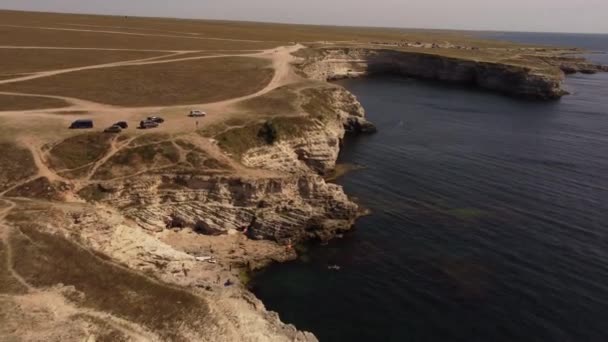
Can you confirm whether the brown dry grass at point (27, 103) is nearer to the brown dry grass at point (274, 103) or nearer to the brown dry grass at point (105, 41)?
the brown dry grass at point (274, 103)

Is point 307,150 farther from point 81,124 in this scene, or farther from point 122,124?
point 81,124

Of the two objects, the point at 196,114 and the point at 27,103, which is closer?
the point at 196,114

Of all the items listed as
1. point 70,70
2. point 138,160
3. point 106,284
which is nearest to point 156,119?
point 138,160

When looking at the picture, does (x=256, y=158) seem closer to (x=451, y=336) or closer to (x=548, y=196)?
(x=451, y=336)

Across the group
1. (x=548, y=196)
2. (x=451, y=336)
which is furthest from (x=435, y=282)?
(x=548, y=196)

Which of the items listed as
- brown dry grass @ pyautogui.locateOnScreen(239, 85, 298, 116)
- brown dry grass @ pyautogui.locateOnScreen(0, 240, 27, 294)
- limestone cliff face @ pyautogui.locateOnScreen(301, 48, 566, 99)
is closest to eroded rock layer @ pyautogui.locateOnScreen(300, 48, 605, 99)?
limestone cliff face @ pyautogui.locateOnScreen(301, 48, 566, 99)

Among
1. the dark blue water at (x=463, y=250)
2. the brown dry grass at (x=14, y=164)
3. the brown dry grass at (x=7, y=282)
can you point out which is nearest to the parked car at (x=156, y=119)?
the brown dry grass at (x=14, y=164)
